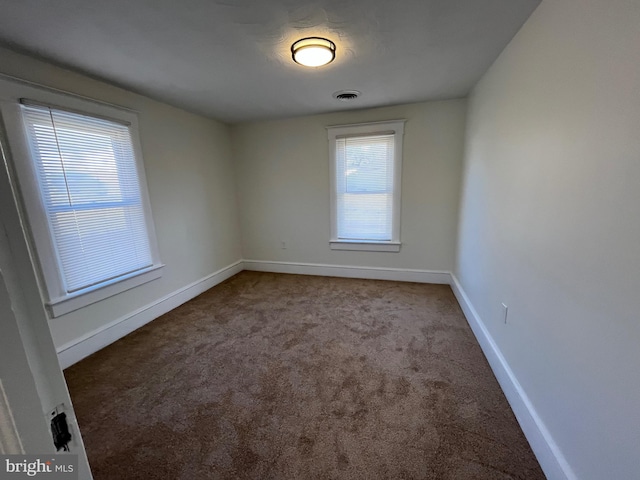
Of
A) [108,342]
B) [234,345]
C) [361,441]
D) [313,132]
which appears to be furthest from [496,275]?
[108,342]

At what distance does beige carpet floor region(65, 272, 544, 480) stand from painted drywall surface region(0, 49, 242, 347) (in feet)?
1.28

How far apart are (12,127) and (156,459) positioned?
7.86 feet

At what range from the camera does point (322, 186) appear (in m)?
4.01

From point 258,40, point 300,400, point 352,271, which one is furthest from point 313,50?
point 352,271

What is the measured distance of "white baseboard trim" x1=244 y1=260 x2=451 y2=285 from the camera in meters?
3.79

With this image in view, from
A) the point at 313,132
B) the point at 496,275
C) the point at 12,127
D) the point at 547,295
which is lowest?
the point at 496,275

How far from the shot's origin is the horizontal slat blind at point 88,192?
208 centimetres

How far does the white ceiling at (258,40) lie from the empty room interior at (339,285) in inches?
0.8

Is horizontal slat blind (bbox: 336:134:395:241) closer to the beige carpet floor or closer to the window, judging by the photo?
the window

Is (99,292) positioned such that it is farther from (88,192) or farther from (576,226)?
(576,226)

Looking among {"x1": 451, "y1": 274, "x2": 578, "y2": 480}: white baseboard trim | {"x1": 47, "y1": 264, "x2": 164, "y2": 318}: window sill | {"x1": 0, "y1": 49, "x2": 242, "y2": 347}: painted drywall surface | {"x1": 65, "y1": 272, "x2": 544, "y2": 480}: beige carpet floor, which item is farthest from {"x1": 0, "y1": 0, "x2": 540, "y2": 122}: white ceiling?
{"x1": 65, "y1": 272, "x2": 544, "y2": 480}: beige carpet floor

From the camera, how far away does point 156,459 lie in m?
1.46

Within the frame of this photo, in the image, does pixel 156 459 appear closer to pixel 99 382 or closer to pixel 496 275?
pixel 99 382

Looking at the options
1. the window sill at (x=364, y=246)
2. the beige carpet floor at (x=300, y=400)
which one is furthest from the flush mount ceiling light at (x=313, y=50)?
the window sill at (x=364, y=246)
